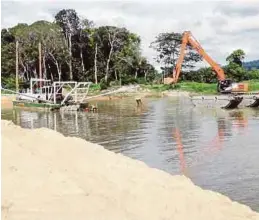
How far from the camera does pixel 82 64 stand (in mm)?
71750

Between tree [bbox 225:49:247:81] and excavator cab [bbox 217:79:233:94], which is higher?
tree [bbox 225:49:247:81]

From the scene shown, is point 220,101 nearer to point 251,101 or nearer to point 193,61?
point 251,101

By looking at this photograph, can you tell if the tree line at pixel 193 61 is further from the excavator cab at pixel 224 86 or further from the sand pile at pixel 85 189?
the sand pile at pixel 85 189

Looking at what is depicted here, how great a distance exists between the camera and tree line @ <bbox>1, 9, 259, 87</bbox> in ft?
221

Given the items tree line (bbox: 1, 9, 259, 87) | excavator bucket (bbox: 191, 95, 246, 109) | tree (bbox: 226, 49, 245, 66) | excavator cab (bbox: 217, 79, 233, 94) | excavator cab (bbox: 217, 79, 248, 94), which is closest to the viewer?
excavator bucket (bbox: 191, 95, 246, 109)

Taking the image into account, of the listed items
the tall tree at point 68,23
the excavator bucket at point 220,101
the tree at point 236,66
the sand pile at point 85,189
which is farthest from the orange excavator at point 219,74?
the sand pile at point 85,189

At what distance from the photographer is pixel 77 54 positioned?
2904 inches

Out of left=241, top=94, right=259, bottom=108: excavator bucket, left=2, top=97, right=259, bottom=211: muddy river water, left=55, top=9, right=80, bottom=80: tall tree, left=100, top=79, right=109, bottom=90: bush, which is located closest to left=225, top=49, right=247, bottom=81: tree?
left=100, top=79, right=109, bottom=90: bush

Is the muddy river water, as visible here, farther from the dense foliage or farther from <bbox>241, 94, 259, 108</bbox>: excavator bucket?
the dense foliage

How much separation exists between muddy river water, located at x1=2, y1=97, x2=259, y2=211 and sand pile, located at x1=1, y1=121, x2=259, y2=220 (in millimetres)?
2358

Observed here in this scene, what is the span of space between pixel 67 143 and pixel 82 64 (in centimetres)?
6307

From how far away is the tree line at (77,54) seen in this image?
67.4 m

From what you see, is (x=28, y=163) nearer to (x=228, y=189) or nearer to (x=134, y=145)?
(x=228, y=189)

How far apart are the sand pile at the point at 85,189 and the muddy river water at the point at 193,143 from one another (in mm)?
2358
